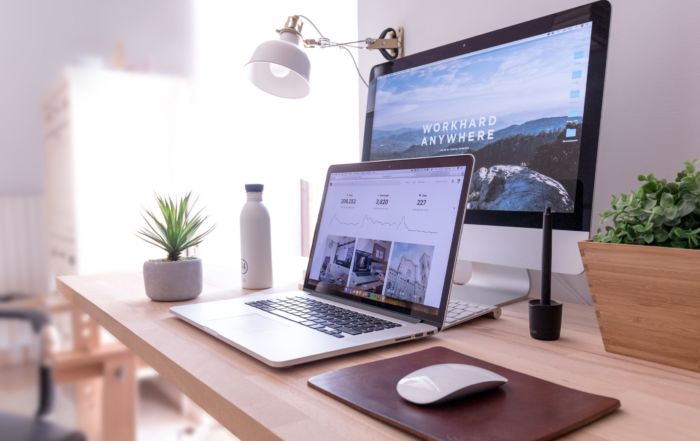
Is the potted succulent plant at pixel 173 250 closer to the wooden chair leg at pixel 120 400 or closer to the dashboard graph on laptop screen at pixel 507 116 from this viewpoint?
the dashboard graph on laptop screen at pixel 507 116

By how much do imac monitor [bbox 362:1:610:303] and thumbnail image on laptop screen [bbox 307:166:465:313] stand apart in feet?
0.51

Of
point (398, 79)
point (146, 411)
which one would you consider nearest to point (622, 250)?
point (398, 79)

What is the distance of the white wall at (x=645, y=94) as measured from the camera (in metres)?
0.80

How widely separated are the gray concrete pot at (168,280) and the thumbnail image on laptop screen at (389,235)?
0.22 meters

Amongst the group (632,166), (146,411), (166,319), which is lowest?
(146,411)

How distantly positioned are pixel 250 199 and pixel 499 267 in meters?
0.48

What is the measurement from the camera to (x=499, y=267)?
898 millimetres

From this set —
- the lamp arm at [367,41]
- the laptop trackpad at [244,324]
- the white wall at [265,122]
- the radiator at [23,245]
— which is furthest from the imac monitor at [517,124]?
the radiator at [23,245]

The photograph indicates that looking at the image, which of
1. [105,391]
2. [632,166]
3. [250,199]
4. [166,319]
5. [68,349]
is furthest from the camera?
[105,391]

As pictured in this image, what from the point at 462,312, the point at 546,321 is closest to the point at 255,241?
the point at 462,312

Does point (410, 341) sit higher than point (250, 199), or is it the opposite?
point (250, 199)

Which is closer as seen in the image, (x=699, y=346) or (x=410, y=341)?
(x=699, y=346)

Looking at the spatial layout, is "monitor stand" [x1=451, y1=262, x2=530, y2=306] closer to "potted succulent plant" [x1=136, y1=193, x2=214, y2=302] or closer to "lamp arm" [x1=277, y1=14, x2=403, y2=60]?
"potted succulent plant" [x1=136, y1=193, x2=214, y2=302]

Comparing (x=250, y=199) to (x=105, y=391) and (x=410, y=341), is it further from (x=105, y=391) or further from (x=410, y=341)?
(x=105, y=391)
